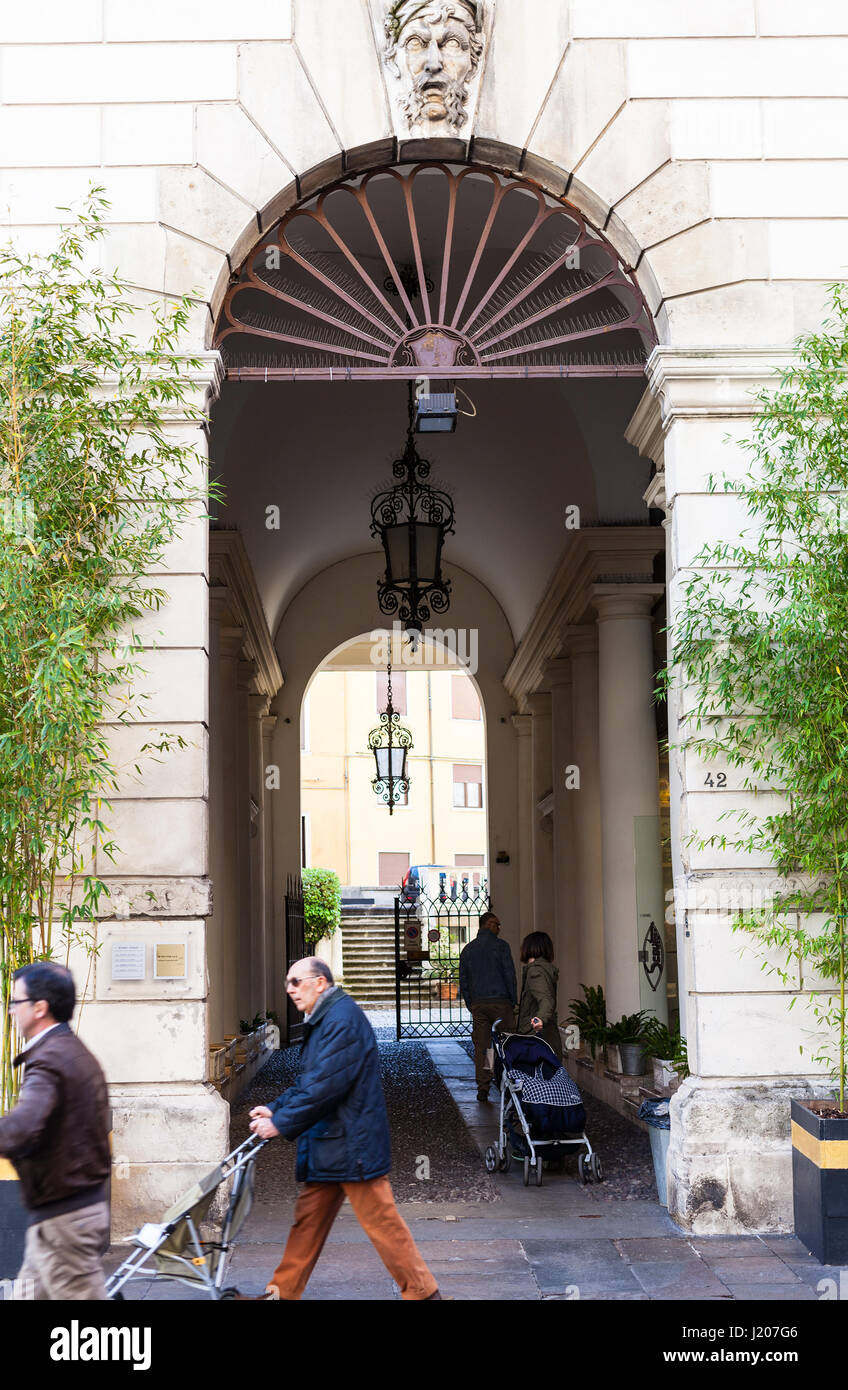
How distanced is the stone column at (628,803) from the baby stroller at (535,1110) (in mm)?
3099

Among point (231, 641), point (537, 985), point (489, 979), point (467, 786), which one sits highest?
point (231, 641)

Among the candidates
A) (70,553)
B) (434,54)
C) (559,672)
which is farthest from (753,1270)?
(559,672)

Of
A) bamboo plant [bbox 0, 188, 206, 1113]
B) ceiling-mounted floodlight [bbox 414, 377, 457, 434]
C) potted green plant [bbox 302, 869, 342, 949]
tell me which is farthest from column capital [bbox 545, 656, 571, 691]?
potted green plant [bbox 302, 869, 342, 949]

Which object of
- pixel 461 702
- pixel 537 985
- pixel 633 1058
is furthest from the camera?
pixel 461 702

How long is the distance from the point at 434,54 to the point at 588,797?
24.7 ft

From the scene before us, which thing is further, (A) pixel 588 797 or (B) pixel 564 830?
(B) pixel 564 830

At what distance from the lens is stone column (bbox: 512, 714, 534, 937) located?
719 inches

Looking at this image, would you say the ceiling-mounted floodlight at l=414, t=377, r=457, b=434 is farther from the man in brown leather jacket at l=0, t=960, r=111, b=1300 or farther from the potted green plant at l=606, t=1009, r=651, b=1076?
the potted green plant at l=606, t=1009, r=651, b=1076

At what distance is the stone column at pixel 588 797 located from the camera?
508 inches

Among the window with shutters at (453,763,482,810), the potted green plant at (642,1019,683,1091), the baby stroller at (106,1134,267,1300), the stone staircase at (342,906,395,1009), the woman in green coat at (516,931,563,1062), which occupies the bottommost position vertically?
the stone staircase at (342,906,395,1009)

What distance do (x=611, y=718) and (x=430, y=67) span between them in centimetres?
557

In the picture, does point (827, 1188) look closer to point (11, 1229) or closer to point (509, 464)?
point (11, 1229)

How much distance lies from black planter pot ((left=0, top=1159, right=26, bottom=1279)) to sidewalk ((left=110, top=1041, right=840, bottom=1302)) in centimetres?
52

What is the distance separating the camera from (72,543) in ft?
21.1
